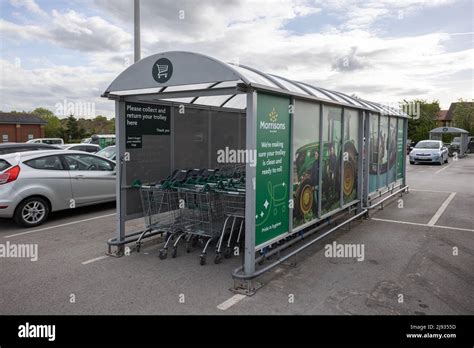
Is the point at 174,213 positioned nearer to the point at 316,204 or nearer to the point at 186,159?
the point at 186,159

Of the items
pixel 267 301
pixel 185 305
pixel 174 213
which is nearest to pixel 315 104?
pixel 174 213

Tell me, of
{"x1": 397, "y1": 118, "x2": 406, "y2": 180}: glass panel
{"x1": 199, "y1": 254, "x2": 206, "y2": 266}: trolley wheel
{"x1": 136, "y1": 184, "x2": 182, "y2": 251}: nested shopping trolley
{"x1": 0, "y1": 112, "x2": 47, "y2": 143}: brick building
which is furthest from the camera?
{"x1": 0, "y1": 112, "x2": 47, "y2": 143}: brick building

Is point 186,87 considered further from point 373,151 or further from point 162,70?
point 373,151

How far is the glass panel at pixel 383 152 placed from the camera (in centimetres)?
1001

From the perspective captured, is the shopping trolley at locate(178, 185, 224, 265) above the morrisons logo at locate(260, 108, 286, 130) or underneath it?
underneath

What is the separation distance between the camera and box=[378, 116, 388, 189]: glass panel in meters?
10.0

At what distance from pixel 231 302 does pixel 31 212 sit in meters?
5.18

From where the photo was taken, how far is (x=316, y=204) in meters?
6.41

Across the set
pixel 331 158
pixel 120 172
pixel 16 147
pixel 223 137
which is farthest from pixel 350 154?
pixel 16 147

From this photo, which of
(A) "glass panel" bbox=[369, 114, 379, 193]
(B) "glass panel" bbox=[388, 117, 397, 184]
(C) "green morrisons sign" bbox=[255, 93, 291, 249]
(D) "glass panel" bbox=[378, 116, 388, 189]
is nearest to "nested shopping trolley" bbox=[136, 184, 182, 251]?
(C) "green morrisons sign" bbox=[255, 93, 291, 249]

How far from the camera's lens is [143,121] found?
6.33 m

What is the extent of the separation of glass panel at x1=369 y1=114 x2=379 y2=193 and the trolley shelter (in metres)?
0.05

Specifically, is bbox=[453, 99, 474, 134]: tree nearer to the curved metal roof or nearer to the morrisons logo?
the curved metal roof
